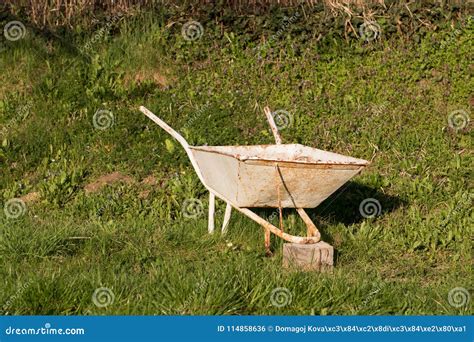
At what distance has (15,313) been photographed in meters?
5.32

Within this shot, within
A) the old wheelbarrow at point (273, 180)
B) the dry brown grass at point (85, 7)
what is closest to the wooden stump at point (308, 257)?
the old wheelbarrow at point (273, 180)

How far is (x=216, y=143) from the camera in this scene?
906 centimetres

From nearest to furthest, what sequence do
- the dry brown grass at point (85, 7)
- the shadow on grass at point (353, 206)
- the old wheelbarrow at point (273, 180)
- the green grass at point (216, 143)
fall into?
the green grass at point (216, 143) < the old wheelbarrow at point (273, 180) < the shadow on grass at point (353, 206) < the dry brown grass at point (85, 7)

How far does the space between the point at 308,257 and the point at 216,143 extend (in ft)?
9.86

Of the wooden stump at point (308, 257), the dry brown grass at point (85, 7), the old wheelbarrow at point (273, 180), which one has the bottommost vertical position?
the dry brown grass at point (85, 7)

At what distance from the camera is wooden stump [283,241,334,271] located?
248 inches

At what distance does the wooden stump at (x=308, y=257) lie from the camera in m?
6.29

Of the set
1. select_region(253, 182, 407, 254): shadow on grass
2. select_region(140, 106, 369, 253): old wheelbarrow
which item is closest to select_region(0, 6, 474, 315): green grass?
select_region(253, 182, 407, 254): shadow on grass

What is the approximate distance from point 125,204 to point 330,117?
270cm

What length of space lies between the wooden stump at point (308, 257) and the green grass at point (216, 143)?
118mm

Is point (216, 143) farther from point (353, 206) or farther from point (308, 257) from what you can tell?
point (308, 257)

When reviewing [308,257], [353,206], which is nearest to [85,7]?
[353,206]

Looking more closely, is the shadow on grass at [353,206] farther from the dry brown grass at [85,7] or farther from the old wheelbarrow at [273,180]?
the dry brown grass at [85,7]

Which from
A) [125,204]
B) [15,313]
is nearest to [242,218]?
[125,204]
